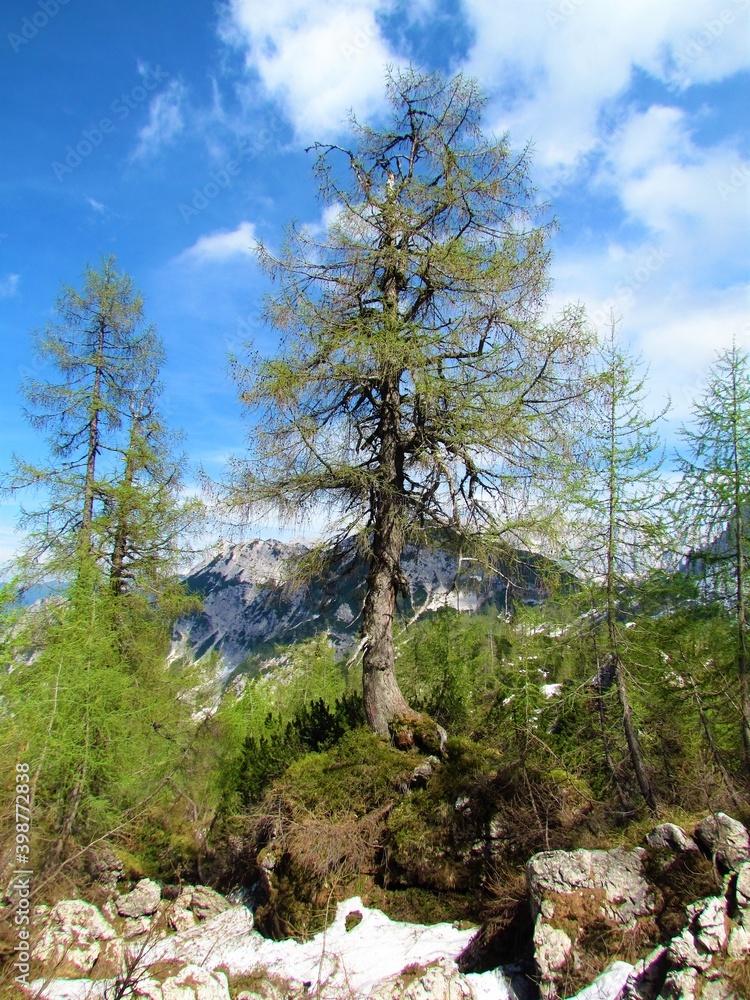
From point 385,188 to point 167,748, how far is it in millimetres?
13160

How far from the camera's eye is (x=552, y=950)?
13.3 ft

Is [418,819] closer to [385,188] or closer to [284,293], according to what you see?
[284,293]

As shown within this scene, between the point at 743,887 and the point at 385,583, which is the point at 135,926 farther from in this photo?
the point at 743,887

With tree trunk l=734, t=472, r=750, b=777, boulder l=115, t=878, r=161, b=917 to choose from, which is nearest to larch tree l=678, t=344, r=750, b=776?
tree trunk l=734, t=472, r=750, b=777

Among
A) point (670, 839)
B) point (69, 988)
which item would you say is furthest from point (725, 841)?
point (69, 988)

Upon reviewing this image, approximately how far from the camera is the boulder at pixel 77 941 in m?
5.21

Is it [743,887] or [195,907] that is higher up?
[743,887]

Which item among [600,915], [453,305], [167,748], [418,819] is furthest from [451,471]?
[167,748]

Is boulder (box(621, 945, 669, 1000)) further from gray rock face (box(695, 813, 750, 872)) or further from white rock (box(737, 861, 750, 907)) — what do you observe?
gray rock face (box(695, 813, 750, 872))

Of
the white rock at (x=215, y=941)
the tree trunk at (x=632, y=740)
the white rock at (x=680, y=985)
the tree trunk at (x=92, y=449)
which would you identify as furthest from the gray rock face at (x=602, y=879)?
the tree trunk at (x=92, y=449)

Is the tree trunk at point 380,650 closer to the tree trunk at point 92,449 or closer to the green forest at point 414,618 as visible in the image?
the green forest at point 414,618

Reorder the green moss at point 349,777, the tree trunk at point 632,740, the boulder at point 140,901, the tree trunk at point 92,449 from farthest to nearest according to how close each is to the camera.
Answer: the tree trunk at point 92,449 → the boulder at point 140,901 → the green moss at point 349,777 → the tree trunk at point 632,740

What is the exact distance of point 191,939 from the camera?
6480mm

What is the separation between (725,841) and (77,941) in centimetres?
681
